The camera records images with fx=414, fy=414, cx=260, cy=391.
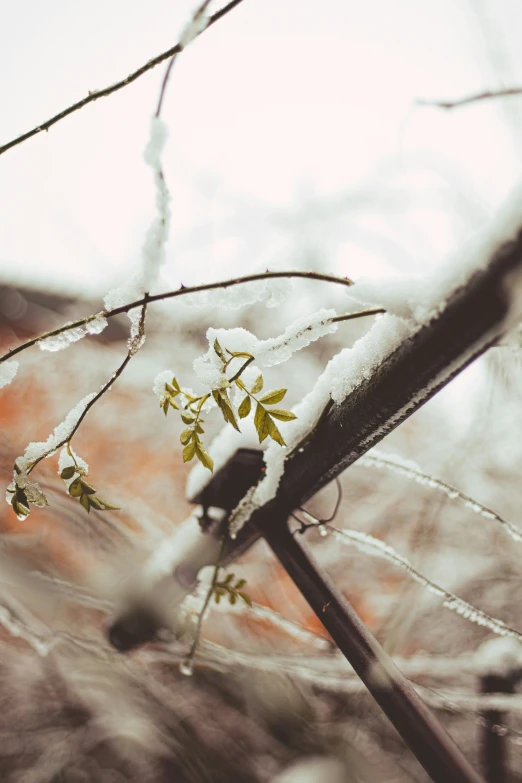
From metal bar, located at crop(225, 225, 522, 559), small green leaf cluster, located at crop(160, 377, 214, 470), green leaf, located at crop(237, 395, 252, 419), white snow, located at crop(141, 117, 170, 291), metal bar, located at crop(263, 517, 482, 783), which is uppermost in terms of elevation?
white snow, located at crop(141, 117, 170, 291)

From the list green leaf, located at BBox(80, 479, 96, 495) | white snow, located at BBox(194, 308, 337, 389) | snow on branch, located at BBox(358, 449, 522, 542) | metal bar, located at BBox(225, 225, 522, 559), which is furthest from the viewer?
snow on branch, located at BBox(358, 449, 522, 542)

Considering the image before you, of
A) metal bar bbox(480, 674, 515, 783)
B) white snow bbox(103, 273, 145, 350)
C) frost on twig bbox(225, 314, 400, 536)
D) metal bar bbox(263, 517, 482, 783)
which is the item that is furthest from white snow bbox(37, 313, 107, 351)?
metal bar bbox(480, 674, 515, 783)

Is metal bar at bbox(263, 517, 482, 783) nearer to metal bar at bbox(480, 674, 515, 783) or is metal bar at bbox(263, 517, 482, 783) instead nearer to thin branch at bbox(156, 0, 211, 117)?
thin branch at bbox(156, 0, 211, 117)

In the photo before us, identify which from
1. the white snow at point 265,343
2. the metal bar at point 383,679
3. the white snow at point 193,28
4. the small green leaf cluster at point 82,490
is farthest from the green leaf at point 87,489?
the white snow at point 193,28

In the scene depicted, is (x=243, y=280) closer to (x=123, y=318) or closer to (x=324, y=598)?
(x=324, y=598)

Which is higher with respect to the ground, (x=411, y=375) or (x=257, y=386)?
(x=257, y=386)

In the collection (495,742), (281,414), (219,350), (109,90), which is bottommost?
(495,742)

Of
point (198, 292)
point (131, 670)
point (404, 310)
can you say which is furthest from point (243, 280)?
point (131, 670)

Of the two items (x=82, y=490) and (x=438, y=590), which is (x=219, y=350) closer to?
(x=82, y=490)

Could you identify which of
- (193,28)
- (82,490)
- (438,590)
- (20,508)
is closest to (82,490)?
(82,490)
